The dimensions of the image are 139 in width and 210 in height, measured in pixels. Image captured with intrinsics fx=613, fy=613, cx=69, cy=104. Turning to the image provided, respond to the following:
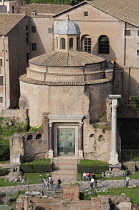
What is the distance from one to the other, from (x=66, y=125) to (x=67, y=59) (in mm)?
6996

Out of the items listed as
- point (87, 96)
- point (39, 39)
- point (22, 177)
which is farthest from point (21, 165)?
point (39, 39)

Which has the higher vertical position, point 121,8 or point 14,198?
point 121,8

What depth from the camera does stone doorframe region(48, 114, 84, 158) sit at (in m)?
61.5

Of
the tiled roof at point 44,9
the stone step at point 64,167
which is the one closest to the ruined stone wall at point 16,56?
the tiled roof at point 44,9

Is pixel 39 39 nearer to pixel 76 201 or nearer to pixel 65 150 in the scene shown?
pixel 65 150

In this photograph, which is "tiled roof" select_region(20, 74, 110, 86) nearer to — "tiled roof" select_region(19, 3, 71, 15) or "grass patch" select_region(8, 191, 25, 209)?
"grass patch" select_region(8, 191, 25, 209)

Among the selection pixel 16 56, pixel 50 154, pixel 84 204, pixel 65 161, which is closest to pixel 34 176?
pixel 50 154

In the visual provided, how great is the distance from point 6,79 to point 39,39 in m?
8.01

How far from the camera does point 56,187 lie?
2219 inches

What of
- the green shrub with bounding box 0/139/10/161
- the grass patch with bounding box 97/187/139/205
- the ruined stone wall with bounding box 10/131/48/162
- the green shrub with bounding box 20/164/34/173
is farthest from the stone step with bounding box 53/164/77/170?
the grass patch with bounding box 97/187/139/205

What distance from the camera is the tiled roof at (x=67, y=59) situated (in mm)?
62844

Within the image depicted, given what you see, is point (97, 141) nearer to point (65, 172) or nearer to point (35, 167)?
point (65, 172)

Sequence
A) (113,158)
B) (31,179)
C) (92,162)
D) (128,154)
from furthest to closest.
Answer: (128,154) < (92,162) < (113,158) < (31,179)

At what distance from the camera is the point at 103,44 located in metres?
71.6
